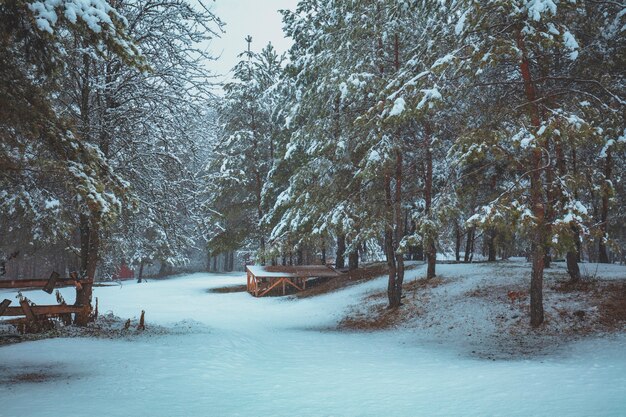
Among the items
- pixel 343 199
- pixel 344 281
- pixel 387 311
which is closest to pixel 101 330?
pixel 343 199

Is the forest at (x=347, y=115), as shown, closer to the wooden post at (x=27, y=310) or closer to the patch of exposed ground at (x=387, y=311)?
the patch of exposed ground at (x=387, y=311)

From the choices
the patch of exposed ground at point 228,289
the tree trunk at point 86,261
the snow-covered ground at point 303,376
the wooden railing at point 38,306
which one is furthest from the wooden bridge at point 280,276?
the wooden railing at point 38,306

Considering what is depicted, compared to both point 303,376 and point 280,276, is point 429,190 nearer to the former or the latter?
point 303,376

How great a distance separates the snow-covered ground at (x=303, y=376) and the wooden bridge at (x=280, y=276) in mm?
10266

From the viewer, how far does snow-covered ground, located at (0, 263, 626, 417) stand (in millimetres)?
5652

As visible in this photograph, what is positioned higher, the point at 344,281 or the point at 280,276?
the point at 280,276

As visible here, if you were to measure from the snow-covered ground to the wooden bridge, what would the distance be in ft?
33.7

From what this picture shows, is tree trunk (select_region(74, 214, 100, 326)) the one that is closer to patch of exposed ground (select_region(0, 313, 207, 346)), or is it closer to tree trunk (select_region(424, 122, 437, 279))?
patch of exposed ground (select_region(0, 313, 207, 346))

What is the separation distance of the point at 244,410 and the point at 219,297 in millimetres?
18854

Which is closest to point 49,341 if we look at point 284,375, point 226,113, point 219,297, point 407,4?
point 284,375

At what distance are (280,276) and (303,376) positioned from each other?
1619 cm

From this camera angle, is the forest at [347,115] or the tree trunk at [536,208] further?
the tree trunk at [536,208]

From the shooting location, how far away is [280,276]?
78.8ft

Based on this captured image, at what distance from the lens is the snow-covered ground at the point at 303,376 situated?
565cm
